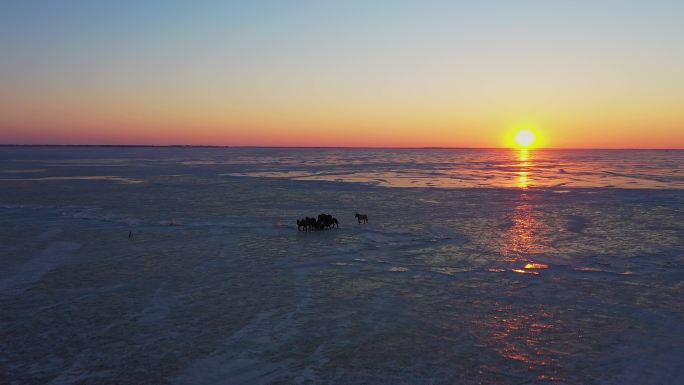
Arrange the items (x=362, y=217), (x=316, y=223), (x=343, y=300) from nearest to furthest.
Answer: (x=343, y=300) → (x=316, y=223) → (x=362, y=217)

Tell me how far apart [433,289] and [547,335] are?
8.22 ft

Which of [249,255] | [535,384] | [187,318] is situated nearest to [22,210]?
[249,255]

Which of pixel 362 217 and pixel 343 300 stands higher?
pixel 362 217

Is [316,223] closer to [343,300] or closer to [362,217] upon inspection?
[362,217]

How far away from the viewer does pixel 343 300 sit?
862 centimetres

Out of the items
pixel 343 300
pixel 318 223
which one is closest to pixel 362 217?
pixel 318 223

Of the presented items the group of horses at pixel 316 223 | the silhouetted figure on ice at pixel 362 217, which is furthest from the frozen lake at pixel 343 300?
the silhouetted figure on ice at pixel 362 217

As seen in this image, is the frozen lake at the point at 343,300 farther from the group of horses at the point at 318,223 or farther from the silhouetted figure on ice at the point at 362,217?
the silhouetted figure on ice at the point at 362,217

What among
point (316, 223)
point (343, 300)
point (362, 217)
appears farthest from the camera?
point (362, 217)

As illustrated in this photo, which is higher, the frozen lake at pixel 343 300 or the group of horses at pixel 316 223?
the group of horses at pixel 316 223

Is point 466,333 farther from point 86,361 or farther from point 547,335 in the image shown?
point 86,361

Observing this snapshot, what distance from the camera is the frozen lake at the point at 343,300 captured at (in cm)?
605

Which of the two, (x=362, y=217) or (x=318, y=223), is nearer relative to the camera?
(x=318, y=223)

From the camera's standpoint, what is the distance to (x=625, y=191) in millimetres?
27234
